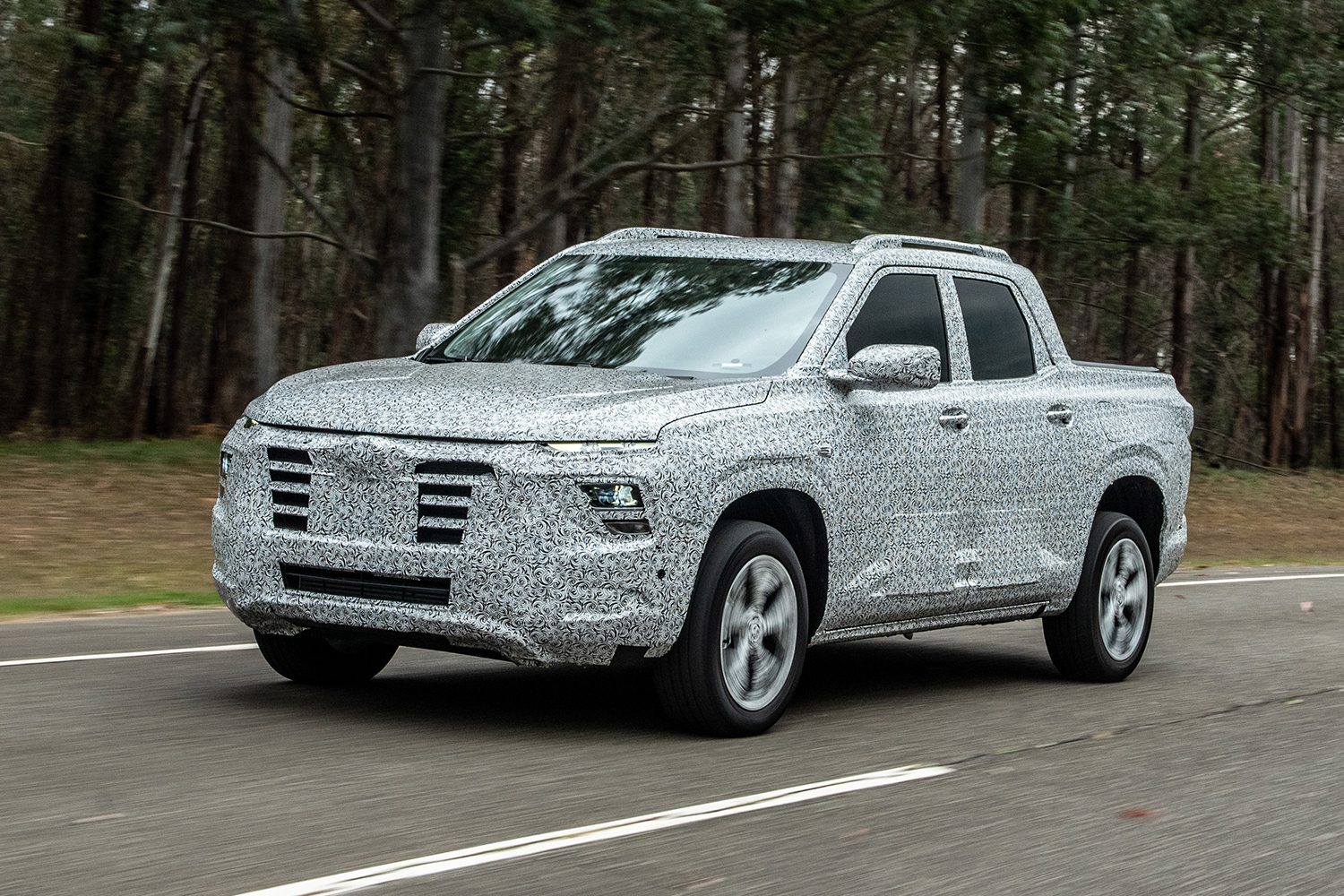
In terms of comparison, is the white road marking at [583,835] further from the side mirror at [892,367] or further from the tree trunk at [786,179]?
the tree trunk at [786,179]

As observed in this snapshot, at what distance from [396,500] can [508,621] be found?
0.59 meters

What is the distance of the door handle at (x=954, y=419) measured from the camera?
806cm

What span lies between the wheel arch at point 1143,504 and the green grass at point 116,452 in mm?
13527

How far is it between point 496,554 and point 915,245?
10.5ft

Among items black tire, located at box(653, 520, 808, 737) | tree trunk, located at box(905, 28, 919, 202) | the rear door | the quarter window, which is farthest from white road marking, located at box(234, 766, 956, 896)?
tree trunk, located at box(905, 28, 919, 202)

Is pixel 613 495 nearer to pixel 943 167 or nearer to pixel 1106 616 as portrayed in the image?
pixel 1106 616

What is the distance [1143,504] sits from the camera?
10.0 m

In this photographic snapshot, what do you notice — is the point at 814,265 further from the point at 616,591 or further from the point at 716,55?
the point at 716,55

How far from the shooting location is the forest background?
16.7 metres

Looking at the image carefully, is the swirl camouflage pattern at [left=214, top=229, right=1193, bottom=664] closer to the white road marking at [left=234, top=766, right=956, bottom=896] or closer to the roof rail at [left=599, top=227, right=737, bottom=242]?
the roof rail at [left=599, top=227, right=737, bottom=242]

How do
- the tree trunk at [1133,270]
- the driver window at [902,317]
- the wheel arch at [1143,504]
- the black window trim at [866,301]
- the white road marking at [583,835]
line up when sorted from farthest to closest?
the tree trunk at [1133,270], the wheel arch at [1143,504], the driver window at [902,317], the black window trim at [866,301], the white road marking at [583,835]

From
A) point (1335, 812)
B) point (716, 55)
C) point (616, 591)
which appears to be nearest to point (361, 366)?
point (616, 591)

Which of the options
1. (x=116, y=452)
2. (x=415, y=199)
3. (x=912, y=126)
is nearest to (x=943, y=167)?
(x=912, y=126)

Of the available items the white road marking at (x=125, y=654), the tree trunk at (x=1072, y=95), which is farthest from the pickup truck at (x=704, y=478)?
the tree trunk at (x=1072, y=95)
